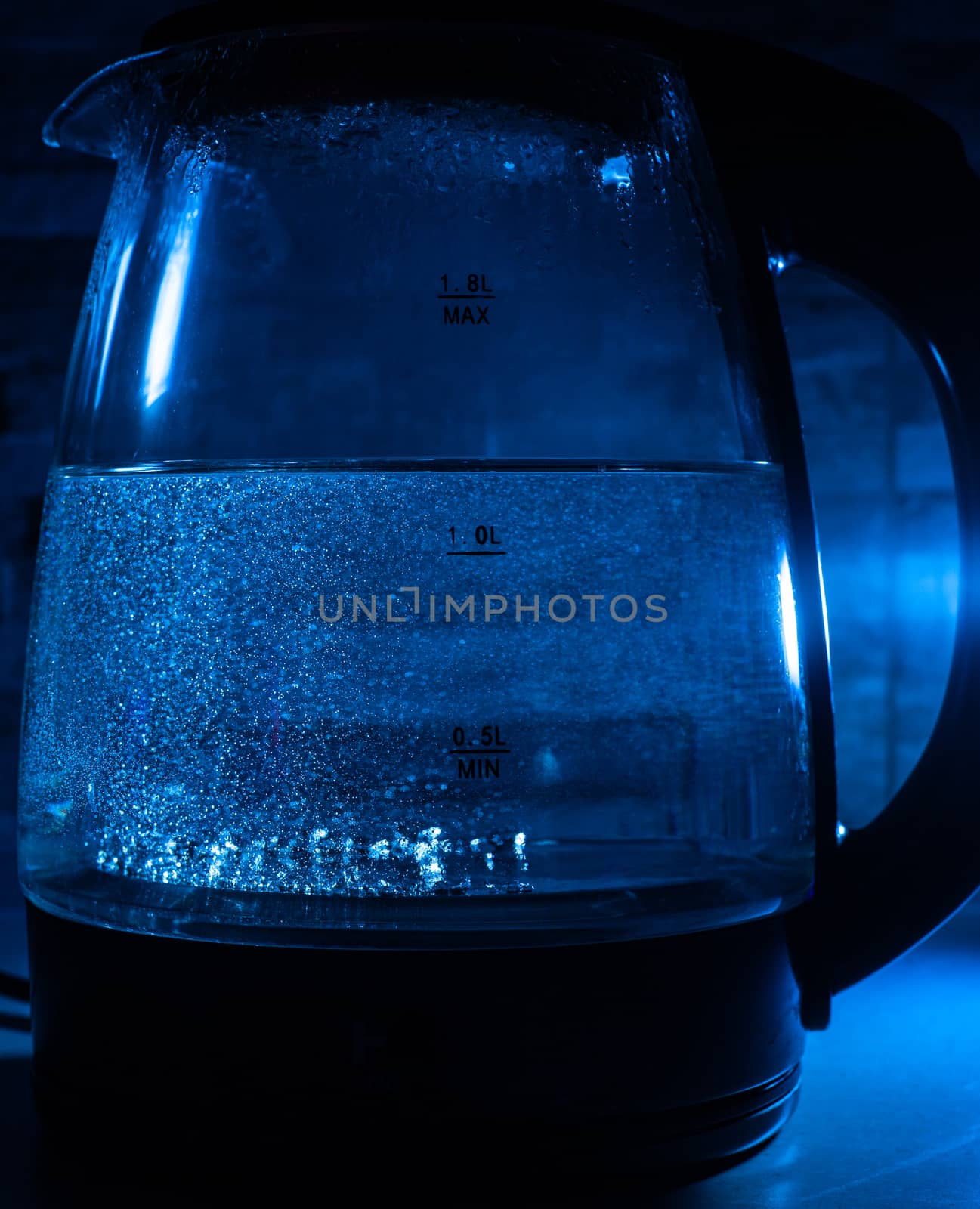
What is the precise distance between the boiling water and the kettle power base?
0.01 meters

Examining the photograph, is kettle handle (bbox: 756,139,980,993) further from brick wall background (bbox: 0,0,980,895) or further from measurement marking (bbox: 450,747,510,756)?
brick wall background (bbox: 0,0,980,895)

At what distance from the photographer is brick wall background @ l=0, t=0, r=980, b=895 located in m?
0.95

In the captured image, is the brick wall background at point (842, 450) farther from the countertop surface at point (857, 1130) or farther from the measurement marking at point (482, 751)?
the measurement marking at point (482, 751)

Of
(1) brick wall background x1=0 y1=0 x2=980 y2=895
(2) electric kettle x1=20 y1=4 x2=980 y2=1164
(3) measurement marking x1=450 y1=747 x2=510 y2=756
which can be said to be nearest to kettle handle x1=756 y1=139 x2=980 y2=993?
(2) electric kettle x1=20 y1=4 x2=980 y2=1164

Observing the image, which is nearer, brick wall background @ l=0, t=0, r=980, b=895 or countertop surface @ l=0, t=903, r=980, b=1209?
countertop surface @ l=0, t=903, r=980, b=1209

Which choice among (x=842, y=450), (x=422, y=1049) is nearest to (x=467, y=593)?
(x=422, y=1049)

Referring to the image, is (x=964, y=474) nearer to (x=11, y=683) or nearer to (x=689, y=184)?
(x=689, y=184)

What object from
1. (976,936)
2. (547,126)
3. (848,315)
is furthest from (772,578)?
(848,315)

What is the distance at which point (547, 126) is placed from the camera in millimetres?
477

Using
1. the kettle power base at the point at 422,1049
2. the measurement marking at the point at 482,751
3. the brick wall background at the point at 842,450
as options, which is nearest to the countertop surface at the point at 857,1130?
the kettle power base at the point at 422,1049

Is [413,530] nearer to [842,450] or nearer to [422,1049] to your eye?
[422,1049]

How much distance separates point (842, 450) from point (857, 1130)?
0.57m

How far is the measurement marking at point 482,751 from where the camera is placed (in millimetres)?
427

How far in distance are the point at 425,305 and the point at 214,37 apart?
4.5 inches
